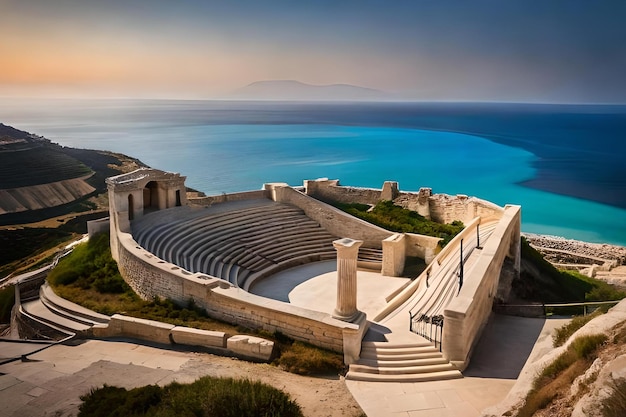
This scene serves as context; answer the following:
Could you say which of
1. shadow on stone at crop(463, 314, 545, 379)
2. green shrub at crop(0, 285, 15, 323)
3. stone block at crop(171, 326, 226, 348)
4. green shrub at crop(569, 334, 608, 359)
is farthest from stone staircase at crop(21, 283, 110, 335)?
green shrub at crop(569, 334, 608, 359)

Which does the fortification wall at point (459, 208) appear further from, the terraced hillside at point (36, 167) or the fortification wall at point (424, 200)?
the terraced hillside at point (36, 167)

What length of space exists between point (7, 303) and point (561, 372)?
20.5 metres

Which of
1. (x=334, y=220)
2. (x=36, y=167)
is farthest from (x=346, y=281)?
(x=36, y=167)

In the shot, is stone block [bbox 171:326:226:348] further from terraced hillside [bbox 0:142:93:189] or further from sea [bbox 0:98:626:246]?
sea [bbox 0:98:626:246]

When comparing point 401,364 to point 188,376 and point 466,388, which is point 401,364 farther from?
point 188,376

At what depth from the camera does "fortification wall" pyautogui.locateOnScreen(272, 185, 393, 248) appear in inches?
816

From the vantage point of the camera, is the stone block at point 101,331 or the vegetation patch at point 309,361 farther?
the stone block at point 101,331

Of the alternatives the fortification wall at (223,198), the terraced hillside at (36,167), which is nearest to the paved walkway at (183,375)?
the fortification wall at (223,198)

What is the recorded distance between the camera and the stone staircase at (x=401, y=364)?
29.4 ft

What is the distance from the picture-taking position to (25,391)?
8266 millimetres

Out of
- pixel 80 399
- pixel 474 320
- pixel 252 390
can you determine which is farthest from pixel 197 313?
pixel 474 320

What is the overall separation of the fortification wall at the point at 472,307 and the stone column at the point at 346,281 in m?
2.32

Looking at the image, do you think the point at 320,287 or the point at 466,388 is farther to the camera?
the point at 320,287

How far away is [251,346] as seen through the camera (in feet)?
32.7
